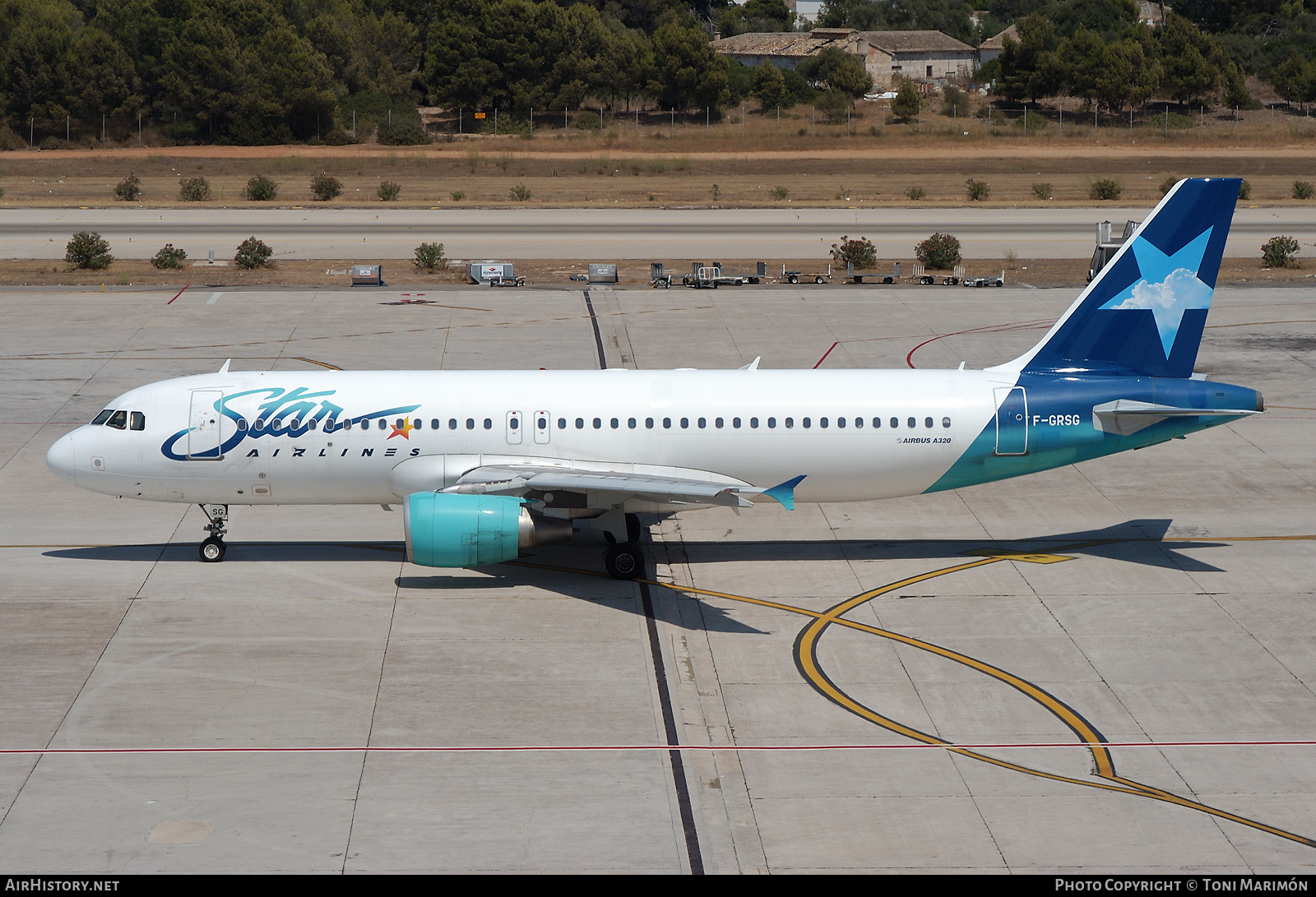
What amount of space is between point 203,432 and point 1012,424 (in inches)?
695

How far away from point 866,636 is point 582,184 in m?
85.9

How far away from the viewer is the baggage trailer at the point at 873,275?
205 ft

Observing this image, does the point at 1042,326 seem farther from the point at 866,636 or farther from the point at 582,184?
the point at 582,184

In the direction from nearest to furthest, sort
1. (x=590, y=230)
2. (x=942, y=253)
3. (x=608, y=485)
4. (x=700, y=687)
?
(x=700, y=687), (x=608, y=485), (x=942, y=253), (x=590, y=230)

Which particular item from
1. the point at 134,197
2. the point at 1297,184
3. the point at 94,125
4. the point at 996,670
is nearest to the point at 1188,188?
the point at 996,670

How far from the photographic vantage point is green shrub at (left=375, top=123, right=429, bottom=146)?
128 m

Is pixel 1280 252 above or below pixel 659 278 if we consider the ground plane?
above

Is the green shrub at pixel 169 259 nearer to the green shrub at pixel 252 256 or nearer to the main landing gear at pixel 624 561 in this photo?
the green shrub at pixel 252 256

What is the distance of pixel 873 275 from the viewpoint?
6456 cm

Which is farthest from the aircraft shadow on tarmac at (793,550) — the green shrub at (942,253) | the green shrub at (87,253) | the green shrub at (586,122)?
the green shrub at (586,122)

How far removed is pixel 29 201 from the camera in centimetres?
9488

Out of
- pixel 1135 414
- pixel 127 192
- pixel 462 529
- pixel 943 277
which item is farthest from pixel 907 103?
pixel 462 529

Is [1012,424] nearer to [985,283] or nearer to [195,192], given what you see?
[985,283]

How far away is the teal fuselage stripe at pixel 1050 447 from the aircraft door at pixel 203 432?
1589cm
